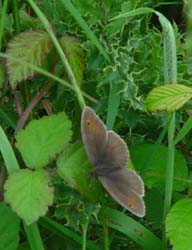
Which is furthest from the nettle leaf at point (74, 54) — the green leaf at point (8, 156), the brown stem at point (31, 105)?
the green leaf at point (8, 156)

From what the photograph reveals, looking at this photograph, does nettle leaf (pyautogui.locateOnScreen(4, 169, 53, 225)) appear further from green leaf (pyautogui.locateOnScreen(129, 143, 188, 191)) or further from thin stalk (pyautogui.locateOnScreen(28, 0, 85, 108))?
green leaf (pyautogui.locateOnScreen(129, 143, 188, 191))

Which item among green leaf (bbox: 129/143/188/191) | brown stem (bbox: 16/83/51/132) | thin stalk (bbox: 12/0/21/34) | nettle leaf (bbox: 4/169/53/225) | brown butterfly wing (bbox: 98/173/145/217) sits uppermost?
thin stalk (bbox: 12/0/21/34)

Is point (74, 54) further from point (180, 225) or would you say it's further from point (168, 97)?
point (180, 225)

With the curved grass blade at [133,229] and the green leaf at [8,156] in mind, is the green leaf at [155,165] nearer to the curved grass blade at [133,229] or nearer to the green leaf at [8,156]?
the curved grass blade at [133,229]

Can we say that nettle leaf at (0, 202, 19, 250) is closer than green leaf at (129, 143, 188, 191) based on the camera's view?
Yes

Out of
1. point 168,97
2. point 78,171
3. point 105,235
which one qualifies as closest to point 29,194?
point 78,171

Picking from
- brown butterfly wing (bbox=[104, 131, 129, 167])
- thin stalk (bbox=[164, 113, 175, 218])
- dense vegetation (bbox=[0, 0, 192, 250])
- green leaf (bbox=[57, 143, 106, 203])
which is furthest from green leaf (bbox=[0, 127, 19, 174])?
thin stalk (bbox=[164, 113, 175, 218])

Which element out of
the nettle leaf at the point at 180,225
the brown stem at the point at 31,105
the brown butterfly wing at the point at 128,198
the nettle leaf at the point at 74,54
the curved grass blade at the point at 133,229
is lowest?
the curved grass blade at the point at 133,229
